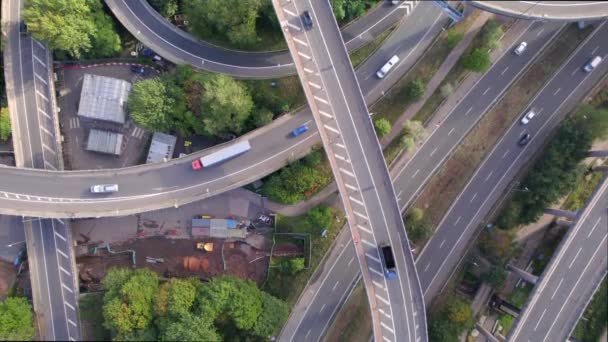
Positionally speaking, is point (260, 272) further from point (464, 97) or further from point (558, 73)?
point (558, 73)

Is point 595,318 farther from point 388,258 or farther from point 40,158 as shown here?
point 40,158

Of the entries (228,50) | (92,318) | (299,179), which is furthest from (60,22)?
(92,318)

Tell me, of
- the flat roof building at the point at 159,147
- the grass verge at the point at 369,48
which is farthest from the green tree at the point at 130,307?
the grass verge at the point at 369,48

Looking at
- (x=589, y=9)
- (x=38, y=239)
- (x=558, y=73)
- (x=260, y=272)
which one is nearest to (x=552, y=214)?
(x=558, y=73)

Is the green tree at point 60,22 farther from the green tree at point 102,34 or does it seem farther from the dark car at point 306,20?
the dark car at point 306,20

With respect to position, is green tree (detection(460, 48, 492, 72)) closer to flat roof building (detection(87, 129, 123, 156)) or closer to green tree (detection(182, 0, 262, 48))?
green tree (detection(182, 0, 262, 48))

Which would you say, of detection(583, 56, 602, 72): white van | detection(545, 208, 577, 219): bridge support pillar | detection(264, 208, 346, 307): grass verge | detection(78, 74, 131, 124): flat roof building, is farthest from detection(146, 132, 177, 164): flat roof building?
detection(583, 56, 602, 72): white van
